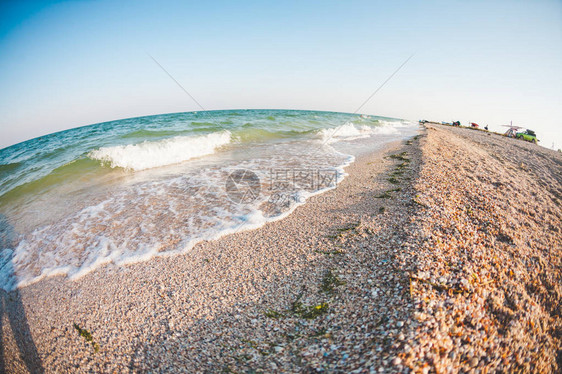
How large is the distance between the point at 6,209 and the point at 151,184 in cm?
451

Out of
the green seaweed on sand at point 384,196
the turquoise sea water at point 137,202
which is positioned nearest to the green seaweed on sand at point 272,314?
the turquoise sea water at point 137,202

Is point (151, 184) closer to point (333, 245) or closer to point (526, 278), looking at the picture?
point (333, 245)

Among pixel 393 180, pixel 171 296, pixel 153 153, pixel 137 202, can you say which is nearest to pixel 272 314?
pixel 171 296

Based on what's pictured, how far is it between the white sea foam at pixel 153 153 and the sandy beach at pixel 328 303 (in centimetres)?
798

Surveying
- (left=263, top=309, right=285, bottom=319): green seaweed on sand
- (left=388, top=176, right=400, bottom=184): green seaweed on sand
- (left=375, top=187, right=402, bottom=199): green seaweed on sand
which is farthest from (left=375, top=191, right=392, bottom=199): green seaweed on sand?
(left=263, top=309, right=285, bottom=319): green seaweed on sand

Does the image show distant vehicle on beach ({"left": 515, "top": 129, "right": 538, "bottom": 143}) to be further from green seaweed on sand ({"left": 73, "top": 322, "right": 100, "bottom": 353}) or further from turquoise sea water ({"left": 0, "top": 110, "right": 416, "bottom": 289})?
green seaweed on sand ({"left": 73, "top": 322, "right": 100, "bottom": 353})

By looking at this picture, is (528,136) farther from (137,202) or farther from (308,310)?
(137,202)

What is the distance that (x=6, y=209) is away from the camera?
7.33 meters

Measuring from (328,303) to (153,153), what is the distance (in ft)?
40.2

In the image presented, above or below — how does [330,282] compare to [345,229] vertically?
below

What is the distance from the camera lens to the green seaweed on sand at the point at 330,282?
2.99 metres

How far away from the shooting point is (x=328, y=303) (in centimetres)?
274

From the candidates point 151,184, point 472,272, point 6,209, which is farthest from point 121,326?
point 6,209

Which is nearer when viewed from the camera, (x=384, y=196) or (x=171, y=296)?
(x=171, y=296)
